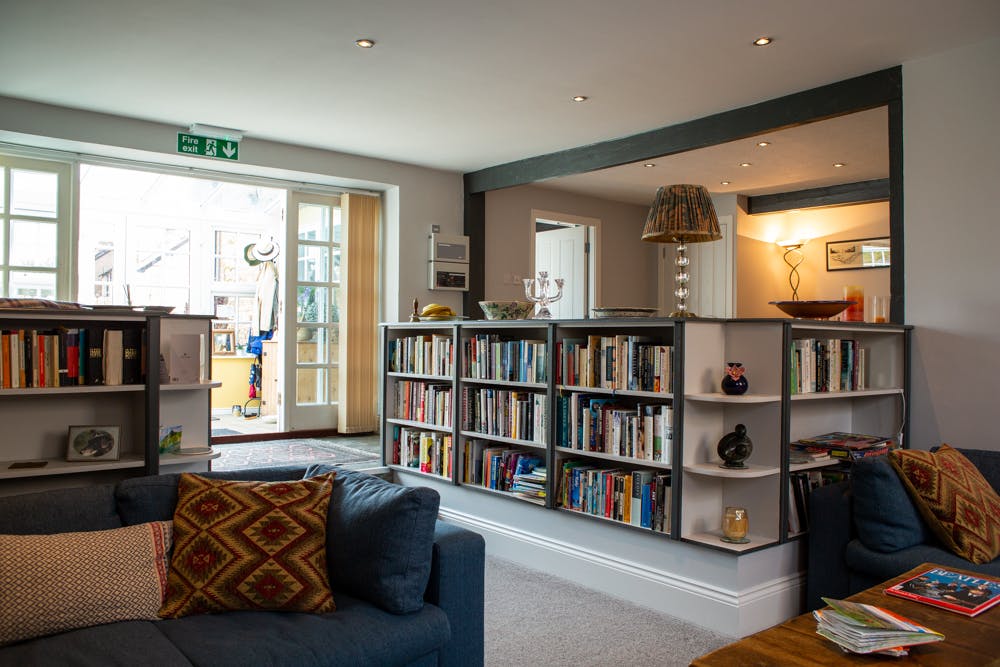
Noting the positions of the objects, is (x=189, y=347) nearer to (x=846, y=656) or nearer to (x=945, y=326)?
(x=846, y=656)

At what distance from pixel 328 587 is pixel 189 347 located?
1.84 metres

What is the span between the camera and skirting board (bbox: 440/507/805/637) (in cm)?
317

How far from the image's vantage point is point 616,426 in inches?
142

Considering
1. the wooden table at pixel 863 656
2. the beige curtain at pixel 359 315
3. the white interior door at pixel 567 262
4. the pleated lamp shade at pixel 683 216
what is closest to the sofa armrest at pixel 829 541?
the wooden table at pixel 863 656

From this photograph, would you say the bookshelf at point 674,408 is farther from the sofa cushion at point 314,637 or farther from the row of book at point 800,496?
the sofa cushion at point 314,637

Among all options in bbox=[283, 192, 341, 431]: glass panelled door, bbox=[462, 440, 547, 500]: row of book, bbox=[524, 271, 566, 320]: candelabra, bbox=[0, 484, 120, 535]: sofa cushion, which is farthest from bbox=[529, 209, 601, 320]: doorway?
bbox=[0, 484, 120, 535]: sofa cushion

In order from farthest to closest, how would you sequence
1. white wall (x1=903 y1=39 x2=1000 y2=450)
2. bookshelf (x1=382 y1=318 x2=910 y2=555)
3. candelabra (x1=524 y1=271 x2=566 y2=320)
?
candelabra (x1=524 y1=271 x2=566 y2=320) < white wall (x1=903 y1=39 x2=1000 y2=450) < bookshelf (x1=382 y1=318 x2=910 y2=555)

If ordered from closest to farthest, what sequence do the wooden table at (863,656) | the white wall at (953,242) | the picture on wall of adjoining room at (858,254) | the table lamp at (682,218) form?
the wooden table at (863,656) → the table lamp at (682,218) → the white wall at (953,242) → the picture on wall of adjoining room at (858,254)

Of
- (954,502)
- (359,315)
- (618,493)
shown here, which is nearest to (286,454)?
(359,315)

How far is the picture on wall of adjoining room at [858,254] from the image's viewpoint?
732 cm

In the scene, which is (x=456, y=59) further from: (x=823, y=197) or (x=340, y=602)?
(x=823, y=197)

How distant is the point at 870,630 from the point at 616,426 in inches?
75.1

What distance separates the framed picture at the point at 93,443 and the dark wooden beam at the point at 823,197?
6576 mm

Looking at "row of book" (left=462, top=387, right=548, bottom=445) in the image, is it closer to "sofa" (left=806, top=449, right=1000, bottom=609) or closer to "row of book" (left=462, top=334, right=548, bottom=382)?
"row of book" (left=462, top=334, right=548, bottom=382)
